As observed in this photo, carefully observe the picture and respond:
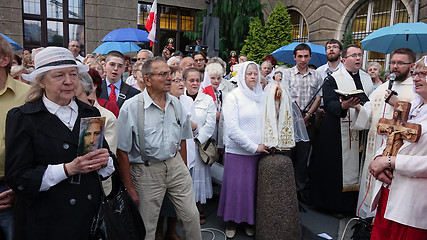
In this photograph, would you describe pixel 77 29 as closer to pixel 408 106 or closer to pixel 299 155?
pixel 299 155

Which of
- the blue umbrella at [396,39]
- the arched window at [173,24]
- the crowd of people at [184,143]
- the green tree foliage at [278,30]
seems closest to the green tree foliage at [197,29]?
the arched window at [173,24]

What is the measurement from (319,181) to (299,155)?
53 cm

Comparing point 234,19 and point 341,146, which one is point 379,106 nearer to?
point 341,146

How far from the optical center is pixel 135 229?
247cm

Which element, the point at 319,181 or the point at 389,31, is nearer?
the point at 319,181

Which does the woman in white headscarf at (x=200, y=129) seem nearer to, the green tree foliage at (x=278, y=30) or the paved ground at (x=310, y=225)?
the paved ground at (x=310, y=225)

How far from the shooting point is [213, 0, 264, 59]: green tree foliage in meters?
15.3

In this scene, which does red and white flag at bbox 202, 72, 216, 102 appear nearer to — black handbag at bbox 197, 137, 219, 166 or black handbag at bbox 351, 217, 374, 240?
black handbag at bbox 197, 137, 219, 166

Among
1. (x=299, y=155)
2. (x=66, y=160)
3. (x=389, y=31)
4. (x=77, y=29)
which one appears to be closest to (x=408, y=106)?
(x=66, y=160)

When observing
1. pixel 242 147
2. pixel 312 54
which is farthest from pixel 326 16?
pixel 242 147

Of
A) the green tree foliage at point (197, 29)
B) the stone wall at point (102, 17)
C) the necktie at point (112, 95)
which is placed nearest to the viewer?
the necktie at point (112, 95)

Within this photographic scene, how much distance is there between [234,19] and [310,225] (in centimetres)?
1283

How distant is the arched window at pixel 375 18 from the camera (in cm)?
1256

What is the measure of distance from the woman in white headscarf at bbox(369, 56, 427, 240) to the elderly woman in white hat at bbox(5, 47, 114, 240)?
207 cm
